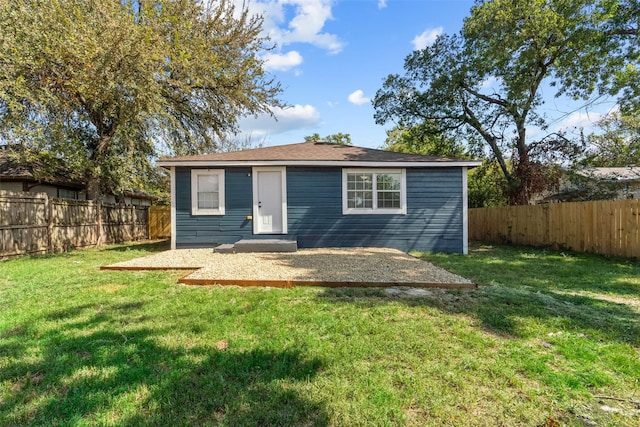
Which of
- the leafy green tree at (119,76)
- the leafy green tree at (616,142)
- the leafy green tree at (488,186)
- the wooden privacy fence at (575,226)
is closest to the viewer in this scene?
the wooden privacy fence at (575,226)

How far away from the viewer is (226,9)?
40.5ft

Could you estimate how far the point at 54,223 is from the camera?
9578 millimetres

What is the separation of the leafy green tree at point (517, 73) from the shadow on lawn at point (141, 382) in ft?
46.2

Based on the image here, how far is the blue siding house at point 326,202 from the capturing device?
9039 mm

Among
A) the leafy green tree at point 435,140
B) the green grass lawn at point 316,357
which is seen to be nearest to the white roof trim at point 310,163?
the green grass lawn at point 316,357

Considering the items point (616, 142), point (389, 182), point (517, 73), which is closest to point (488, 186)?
point (517, 73)

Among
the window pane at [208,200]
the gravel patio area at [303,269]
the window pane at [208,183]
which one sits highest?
the window pane at [208,183]

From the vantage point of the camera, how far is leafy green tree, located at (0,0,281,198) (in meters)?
8.27

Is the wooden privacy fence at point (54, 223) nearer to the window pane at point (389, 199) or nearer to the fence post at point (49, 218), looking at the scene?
the fence post at point (49, 218)

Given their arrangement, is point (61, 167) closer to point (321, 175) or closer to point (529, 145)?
point (321, 175)

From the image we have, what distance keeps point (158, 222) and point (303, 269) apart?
42.8 feet

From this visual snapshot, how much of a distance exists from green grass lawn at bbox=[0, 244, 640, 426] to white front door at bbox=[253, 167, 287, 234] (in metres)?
4.75

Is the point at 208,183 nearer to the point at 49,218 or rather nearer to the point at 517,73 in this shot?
the point at 49,218

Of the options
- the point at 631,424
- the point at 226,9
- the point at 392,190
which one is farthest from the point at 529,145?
the point at 631,424
